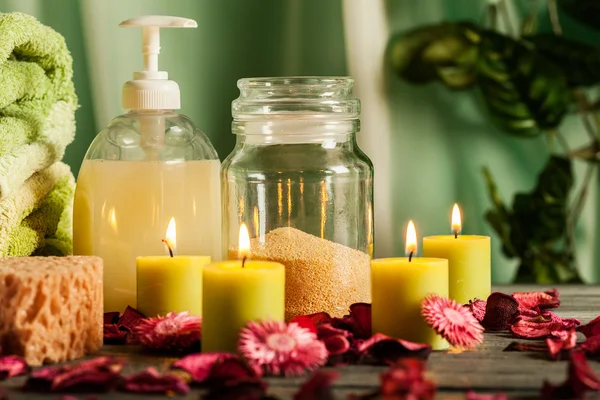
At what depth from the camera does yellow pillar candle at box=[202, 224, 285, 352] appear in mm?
636

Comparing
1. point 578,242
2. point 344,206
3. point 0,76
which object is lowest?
point 578,242

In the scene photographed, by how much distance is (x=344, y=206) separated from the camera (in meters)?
0.85

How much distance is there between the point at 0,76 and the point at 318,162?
0.33 m

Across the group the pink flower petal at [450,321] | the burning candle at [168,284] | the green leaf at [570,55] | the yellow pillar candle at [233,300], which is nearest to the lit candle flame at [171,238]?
the burning candle at [168,284]

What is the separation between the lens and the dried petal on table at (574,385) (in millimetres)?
545

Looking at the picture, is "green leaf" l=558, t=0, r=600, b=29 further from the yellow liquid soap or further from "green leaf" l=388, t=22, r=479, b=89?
the yellow liquid soap

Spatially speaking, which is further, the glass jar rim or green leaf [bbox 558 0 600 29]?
green leaf [bbox 558 0 600 29]

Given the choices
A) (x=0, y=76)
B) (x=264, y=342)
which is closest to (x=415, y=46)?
(x=0, y=76)

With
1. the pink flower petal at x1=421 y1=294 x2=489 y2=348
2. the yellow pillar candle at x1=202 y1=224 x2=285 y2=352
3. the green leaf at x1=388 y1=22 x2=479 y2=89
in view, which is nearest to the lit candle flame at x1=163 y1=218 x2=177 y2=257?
the yellow pillar candle at x1=202 y1=224 x2=285 y2=352

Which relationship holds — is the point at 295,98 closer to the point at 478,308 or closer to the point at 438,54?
the point at 478,308

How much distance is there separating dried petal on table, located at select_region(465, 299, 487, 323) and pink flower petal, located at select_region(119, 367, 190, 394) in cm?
33

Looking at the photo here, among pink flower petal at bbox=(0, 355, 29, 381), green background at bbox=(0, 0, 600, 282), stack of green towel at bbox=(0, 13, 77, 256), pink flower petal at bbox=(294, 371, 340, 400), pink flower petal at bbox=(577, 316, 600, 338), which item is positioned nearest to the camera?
pink flower petal at bbox=(294, 371, 340, 400)

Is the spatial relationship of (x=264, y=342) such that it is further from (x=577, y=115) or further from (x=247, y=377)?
(x=577, y=115)

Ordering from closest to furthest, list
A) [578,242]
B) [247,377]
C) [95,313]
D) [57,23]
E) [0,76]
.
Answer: [247,377]
[95,313]
[0,76]
[57,23]
[578,242]
